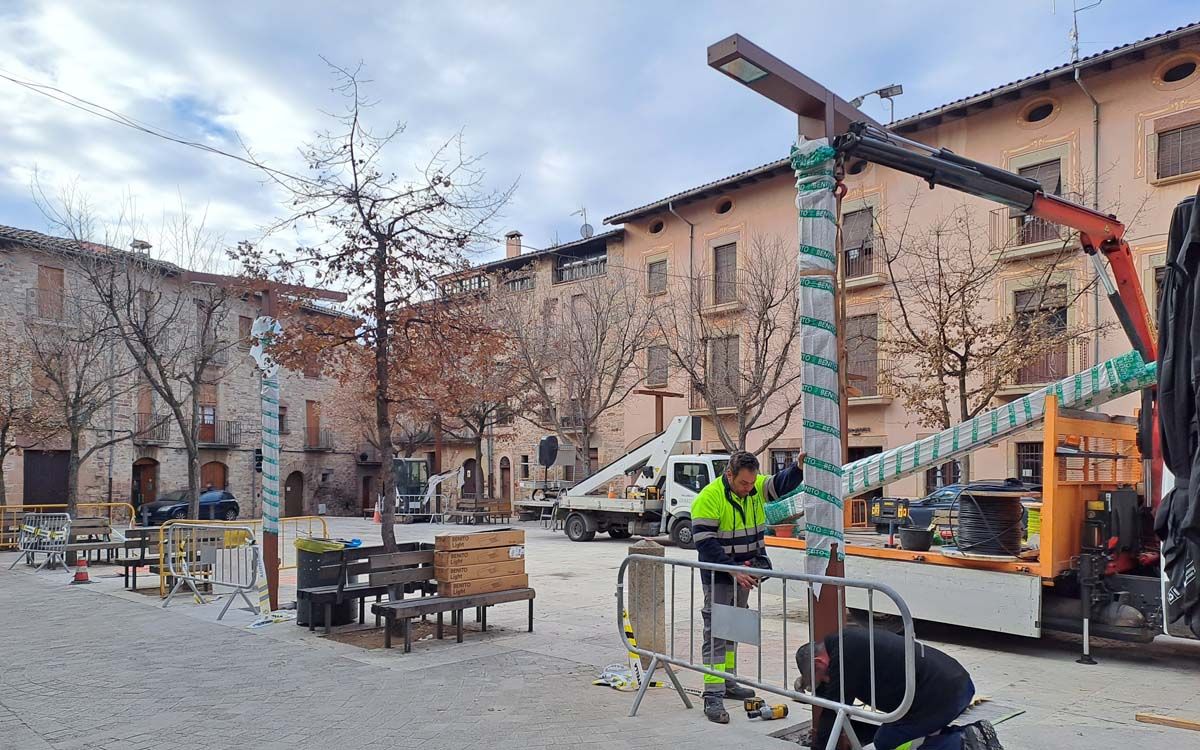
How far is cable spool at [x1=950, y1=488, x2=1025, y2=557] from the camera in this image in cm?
847

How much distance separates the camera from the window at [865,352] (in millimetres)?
24406

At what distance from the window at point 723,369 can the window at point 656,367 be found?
338 cm

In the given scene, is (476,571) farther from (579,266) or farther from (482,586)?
(579,266)

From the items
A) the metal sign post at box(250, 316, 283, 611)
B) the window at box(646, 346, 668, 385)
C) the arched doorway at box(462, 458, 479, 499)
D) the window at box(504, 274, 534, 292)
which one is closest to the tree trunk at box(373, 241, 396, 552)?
the metal sign post at box(250, 316, 283, 611)

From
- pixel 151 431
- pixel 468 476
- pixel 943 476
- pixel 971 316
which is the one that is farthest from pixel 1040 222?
pixel 151 431

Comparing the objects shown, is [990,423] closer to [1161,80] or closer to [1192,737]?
[1192,737]

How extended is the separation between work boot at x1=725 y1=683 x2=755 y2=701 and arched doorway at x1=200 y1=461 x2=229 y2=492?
35.7m

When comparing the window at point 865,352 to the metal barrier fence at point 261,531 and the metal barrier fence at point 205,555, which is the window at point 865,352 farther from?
the metal barrier fence at point 205,555

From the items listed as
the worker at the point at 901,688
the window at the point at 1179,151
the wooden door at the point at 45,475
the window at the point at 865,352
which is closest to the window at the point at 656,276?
the window at the point at 865,352

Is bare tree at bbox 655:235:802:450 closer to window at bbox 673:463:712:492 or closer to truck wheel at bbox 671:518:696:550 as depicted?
window at bbox 673:463:712:492

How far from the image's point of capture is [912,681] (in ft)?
13.9

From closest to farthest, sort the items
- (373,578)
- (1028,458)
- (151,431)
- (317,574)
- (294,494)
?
(373,578) < (317,574) < (1028,458) < (151,431) < (294,494)

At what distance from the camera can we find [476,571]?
905 cm

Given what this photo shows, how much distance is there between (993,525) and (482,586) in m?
5.01
